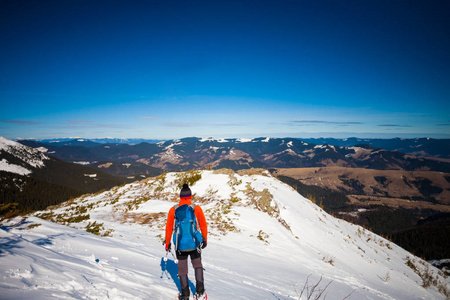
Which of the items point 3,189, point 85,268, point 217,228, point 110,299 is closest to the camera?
point 110,299

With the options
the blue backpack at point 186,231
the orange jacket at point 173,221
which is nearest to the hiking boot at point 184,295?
the blue backpack at point 186,231

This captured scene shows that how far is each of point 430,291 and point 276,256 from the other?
1454 cm

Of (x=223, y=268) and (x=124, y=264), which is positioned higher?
(x=124, y=264)

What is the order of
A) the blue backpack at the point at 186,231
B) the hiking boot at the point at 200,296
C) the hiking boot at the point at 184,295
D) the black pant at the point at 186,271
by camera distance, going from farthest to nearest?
the blue backpack at the point at 186,231, the hiking boot at the point at 200,296, the black pant at the point at 186,271, the hiking boot at the point at 184,295

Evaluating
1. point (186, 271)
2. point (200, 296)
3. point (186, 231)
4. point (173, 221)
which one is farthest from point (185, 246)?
point (200, 296)

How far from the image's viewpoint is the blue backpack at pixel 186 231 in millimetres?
5691

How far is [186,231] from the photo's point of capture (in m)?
5.77

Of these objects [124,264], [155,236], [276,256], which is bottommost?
[276,256]

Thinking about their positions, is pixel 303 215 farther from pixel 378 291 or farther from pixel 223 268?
pixel 223 268

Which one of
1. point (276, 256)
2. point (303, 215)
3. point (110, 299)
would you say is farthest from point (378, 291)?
point (110, 299)

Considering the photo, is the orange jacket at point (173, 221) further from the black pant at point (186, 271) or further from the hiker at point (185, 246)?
the black pant at point (186, 271)

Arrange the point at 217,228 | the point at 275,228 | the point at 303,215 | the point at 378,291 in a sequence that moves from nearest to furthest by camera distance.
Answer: the point at 378,291
the point at 217,228
the point at 275,228
the point at 303,215

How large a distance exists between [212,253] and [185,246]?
16.9 ft

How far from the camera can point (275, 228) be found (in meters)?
14.9
